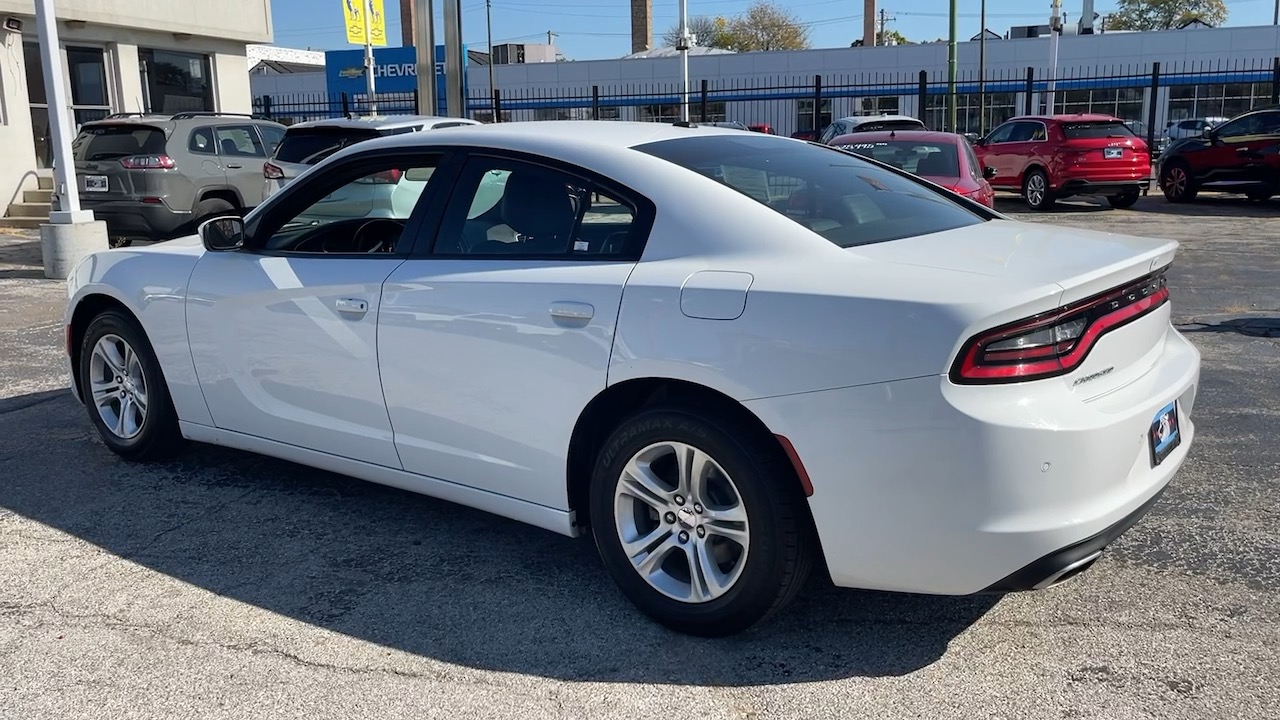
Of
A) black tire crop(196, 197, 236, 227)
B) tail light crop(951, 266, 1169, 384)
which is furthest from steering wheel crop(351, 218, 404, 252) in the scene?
black tire crop(196, 197, 236, 227)

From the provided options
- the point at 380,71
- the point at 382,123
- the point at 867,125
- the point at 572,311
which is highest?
the point at 380,71

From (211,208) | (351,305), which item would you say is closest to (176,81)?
(211,208)

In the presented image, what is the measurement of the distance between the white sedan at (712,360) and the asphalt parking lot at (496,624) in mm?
274

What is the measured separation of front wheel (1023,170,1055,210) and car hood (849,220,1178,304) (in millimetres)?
15380

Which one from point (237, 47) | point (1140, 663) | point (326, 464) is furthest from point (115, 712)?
point (237, 47)

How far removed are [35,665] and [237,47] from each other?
18.6m

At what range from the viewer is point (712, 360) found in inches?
125

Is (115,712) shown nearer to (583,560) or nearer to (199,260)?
(583,560)

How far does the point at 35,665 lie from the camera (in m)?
3.34

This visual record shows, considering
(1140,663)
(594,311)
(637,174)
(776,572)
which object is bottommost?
(1140,663)

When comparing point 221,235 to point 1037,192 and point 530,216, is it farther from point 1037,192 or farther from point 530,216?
Result: point 1037,192

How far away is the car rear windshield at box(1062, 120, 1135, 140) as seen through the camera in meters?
17.8

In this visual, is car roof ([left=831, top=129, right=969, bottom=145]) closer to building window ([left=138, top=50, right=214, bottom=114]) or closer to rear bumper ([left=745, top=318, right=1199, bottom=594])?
rear bumper ([left=745, top=318, right=1199, bottom=594])

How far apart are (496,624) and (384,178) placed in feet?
7.29
